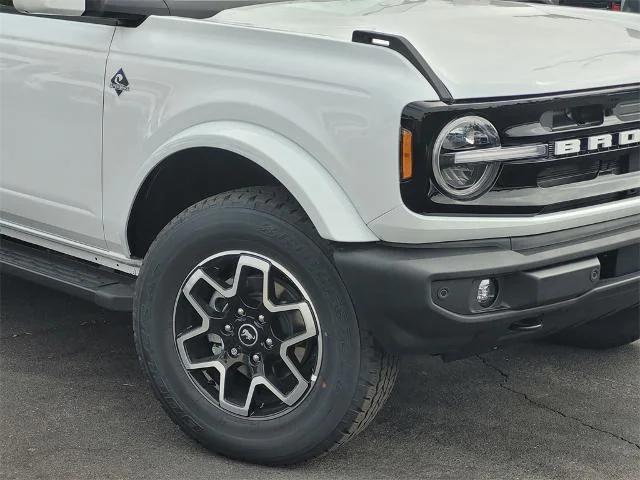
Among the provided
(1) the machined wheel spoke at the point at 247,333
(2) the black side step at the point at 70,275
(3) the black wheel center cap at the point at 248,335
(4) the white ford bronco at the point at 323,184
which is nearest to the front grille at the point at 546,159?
(4) the white ford bronco at the point at 323,184

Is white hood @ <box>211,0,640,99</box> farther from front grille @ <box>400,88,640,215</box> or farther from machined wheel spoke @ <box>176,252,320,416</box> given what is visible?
machined wheel spoke @ <box>176,252,320,416</box>

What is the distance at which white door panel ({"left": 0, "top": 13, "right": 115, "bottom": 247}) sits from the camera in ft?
11.5

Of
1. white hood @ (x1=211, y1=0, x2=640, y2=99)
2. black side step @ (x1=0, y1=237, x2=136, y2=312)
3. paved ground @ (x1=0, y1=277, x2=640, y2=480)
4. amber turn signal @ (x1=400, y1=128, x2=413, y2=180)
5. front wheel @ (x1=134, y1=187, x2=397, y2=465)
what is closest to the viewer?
amber turn signal @ (x1=400, y1=128, x2=413, y2=180)

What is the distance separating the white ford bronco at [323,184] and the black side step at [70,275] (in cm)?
1

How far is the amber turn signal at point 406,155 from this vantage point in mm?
2736

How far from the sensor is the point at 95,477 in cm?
313

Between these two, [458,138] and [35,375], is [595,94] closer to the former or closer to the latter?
[458,138]

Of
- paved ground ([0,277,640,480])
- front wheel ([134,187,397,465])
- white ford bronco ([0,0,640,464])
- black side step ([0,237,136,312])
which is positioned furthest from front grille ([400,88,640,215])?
black side step ([0,237,136,312])

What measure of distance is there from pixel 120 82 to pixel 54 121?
0.39 m

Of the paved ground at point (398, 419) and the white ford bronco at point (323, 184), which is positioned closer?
the white ford bronco at point (323, 184)

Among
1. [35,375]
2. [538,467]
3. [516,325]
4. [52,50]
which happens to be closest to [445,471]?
[538,467]

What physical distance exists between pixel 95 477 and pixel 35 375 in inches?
38.8

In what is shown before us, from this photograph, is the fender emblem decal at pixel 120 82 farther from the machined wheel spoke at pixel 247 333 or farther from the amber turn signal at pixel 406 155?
the amber turn signal at pixel 406 155

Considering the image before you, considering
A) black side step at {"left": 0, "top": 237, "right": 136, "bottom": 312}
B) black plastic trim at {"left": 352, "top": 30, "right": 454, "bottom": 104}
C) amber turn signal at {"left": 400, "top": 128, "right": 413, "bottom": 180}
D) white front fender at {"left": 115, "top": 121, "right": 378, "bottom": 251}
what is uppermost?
black plastic trim at {"left": 352, "top": 30, "right": 454, "bottom": 104}
